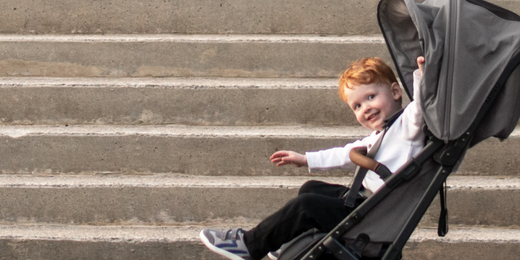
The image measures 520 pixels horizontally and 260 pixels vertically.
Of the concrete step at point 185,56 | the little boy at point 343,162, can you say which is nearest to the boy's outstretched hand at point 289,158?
the little boy at point 343,162

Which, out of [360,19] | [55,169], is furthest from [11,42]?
[360,19]

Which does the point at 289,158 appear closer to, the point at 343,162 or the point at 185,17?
the point at 343,162

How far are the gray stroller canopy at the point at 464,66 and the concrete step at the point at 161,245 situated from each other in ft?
3.52

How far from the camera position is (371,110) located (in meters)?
2.24

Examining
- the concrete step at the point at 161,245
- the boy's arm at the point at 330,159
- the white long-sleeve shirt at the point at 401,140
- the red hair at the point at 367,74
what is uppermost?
the red hair at the point at 367,74

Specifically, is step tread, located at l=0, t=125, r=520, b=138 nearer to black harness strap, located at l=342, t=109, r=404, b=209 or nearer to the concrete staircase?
the concrete staircase

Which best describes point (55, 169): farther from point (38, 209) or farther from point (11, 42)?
point (11, 42)

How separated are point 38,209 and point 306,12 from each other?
6.65 ft

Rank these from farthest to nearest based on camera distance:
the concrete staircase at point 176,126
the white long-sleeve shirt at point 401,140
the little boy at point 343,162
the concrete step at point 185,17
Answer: the concrete step at point 185,17
the concrete staircase at point 176,126
the little boy at point 343,162
the white long-sleeve shirt at point 401,140

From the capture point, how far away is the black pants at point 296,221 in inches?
83.4

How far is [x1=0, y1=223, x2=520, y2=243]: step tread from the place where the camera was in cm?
284

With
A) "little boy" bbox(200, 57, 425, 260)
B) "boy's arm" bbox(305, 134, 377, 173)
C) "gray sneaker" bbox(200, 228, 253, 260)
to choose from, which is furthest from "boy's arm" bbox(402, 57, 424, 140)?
"gray sneaker" bbox(200, 228, 253, 260)

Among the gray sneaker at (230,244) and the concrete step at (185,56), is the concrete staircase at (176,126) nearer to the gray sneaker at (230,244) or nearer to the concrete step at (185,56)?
the concrete step at (185,56)

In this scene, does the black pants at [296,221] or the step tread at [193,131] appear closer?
the black pants at [296,221]
